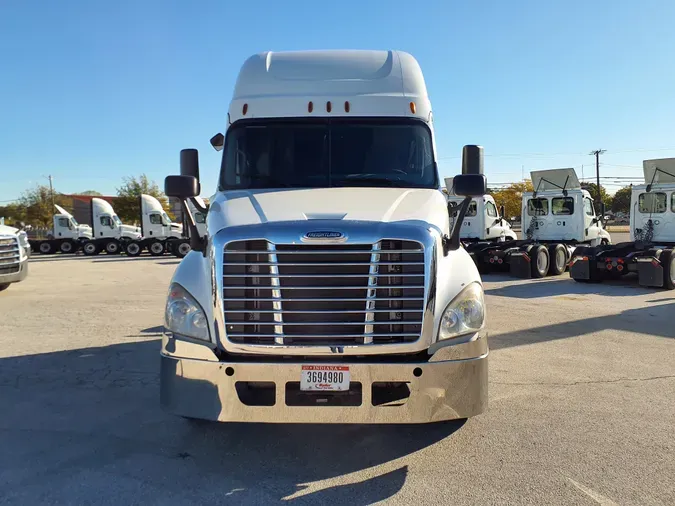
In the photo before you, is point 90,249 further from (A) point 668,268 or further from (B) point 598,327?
(B) point 598,327

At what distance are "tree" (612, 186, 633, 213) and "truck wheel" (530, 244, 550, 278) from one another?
72.0 metres

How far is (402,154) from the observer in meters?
5.14

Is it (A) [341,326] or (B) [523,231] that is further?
(B) [523,231]

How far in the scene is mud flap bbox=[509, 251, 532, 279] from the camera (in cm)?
1603

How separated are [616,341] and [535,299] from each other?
421cm

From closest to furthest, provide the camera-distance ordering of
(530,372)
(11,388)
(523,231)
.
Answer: (11,388) → (530,372) → (523,231)

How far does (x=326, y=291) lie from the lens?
368 cm

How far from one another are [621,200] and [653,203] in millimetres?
73770

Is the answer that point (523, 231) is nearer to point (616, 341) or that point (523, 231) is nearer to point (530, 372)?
point (616, 341)

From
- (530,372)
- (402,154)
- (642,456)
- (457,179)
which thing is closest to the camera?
(642,456)

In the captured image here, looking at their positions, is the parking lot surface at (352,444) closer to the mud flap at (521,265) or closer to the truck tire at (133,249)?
the mud flap at (521,265)

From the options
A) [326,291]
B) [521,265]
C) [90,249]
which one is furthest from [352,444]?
[90,249]

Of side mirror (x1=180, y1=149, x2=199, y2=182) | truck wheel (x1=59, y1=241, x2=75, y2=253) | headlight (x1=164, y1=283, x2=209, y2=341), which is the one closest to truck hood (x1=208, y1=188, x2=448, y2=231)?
headlight (x1=164, y1=283, x2=209, y2=341)

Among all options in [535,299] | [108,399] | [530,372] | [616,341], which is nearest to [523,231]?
[535,299]
